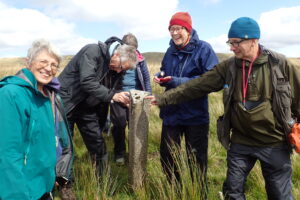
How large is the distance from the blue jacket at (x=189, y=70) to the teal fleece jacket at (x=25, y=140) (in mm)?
1646

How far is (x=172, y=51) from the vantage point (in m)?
3.52

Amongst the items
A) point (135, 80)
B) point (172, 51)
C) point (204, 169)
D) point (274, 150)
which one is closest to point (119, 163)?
point (135, 80)

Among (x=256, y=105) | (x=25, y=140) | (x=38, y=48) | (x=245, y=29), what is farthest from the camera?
(x=256, y=105)

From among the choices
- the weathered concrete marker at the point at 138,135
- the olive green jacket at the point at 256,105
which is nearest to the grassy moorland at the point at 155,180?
the weathered concrete marker at the point at 138,135

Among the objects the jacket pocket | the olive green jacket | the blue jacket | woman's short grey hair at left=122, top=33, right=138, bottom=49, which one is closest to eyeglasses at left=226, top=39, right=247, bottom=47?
the olive green jacket

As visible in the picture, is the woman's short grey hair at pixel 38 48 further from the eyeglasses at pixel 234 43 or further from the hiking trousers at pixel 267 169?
the hiking trousers at pixel 267 169

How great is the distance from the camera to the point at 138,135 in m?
3.40

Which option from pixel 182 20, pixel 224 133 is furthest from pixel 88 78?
pixel 224 133

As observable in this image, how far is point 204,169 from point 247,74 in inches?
51.7

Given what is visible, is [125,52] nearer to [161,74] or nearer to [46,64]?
[161,74]

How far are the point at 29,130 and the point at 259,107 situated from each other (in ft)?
6.51

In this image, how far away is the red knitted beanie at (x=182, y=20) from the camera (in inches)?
131

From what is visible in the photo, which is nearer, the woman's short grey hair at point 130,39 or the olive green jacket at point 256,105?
the olive green jacket at point 256,105

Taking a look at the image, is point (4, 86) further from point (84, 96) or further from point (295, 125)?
point (295, 125)
